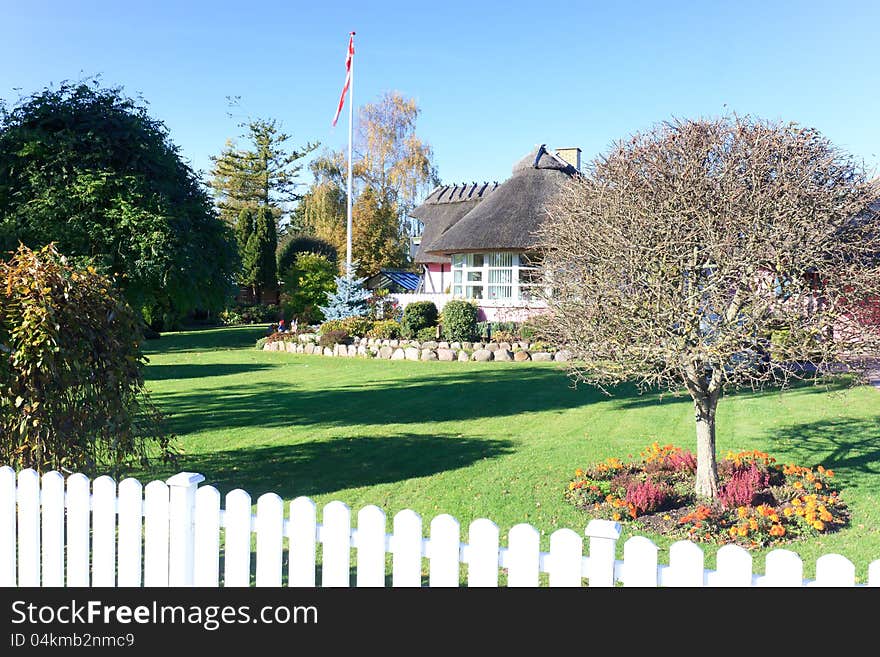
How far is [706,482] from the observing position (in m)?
6.80

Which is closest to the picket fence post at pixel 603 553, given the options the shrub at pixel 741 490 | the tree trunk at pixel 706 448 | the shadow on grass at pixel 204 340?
the shrub at pixel 741 490

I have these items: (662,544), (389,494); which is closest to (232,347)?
(389,494)

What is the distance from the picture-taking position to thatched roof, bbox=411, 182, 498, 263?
33094 millimetres

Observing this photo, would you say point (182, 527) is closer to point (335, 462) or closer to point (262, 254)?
point (335, 462)

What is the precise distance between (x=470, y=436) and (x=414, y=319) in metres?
12.9

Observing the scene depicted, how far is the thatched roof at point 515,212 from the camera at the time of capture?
952 inches

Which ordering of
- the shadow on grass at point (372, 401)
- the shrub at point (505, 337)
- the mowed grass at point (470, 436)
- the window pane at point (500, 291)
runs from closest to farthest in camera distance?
1. the mowed grass at point (470, 436)
2. the shadow on grass at point (372, 401)
3. the shrub at point (505, 337)
4. the window pane at point (500, 291)

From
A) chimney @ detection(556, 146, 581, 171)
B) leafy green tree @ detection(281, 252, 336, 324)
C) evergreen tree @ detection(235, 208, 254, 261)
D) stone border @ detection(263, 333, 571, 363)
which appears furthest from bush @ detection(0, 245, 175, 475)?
evergreen tree @ detection(235, 208, 254, 261)

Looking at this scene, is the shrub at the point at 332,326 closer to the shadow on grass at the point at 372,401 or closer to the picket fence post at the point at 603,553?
the shadow on grass at the point at 372,401

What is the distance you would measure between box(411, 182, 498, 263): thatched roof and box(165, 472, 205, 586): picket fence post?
29.1 m

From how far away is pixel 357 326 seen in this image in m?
23.5

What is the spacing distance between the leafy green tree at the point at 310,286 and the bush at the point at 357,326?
24.5 ft

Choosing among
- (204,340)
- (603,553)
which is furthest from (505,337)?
(603,553)
